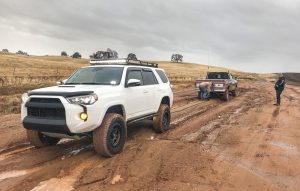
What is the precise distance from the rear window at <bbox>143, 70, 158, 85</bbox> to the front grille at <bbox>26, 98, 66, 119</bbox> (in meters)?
3.11

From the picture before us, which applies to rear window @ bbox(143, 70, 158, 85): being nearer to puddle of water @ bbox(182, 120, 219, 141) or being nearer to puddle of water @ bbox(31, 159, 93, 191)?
puddle of water @ bbox(182, 120, 219, 141)

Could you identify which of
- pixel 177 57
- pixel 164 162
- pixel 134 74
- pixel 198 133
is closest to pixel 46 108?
pixel 164 162

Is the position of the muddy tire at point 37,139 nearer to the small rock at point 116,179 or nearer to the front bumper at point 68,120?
the front bumper at point 68,120

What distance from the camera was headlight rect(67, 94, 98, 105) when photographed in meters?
7.32

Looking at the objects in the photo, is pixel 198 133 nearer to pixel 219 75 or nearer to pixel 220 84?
pixel 220 84

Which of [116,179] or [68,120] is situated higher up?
[68,120]

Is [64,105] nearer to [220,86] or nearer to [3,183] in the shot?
[3,183]

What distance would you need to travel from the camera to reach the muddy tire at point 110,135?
764 cm

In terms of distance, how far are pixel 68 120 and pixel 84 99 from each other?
1.71 ft

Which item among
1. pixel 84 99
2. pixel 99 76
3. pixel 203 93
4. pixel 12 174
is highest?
pixel 99 76

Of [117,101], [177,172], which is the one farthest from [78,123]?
[177,172]

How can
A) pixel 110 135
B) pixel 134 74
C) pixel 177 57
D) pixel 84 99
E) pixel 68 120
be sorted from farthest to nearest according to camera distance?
pixel 177 57, pixel 134 74, pixel 110 135, pixel 84 99, pixel 68 120

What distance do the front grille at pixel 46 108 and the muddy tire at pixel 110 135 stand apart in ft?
2.75

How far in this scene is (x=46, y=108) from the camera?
7430 mm
